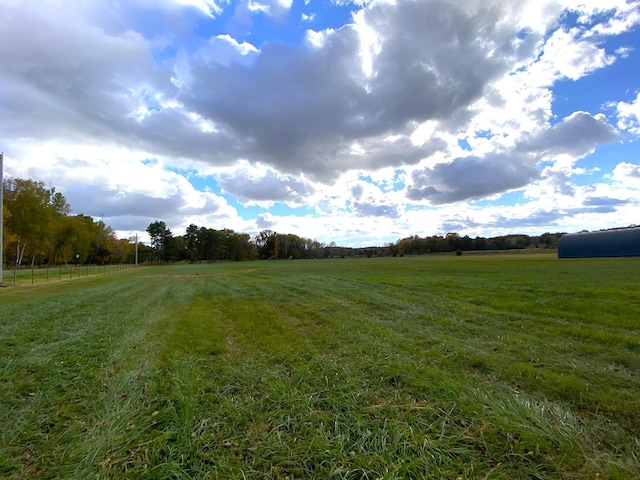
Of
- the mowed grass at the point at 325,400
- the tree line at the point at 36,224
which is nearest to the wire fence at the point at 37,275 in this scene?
the tree line at the point at 36,224

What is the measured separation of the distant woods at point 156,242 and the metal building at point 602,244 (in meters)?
37.0

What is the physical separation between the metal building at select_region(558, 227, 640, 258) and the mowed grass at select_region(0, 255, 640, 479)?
5814 centimetres

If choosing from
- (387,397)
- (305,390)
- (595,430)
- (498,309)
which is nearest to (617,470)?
(595,430)

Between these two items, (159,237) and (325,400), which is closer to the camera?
(325,400)

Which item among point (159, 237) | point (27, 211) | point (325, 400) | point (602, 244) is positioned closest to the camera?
point (325, 400)

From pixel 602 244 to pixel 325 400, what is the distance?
223ft

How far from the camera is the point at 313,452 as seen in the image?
265cm

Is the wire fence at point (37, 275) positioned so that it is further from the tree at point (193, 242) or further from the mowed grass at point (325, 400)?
the tree at point (193, 242)

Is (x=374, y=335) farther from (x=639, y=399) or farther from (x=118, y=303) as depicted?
(x=118, y=303)

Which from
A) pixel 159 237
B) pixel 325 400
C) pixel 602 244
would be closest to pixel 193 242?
pixel 159 237

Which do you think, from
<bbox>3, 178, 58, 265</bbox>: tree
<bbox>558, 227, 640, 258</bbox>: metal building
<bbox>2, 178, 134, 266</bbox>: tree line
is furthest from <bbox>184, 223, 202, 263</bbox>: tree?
<bbox>558, 227, 640, 258</bbox>: metal building

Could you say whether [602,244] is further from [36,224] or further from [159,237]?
[159,237]

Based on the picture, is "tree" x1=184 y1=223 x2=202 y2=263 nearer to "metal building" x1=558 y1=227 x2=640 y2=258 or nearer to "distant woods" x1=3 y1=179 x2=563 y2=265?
"distant woods" x1=3 y1=179 x2=563 y2=265

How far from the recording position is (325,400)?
137 inches
